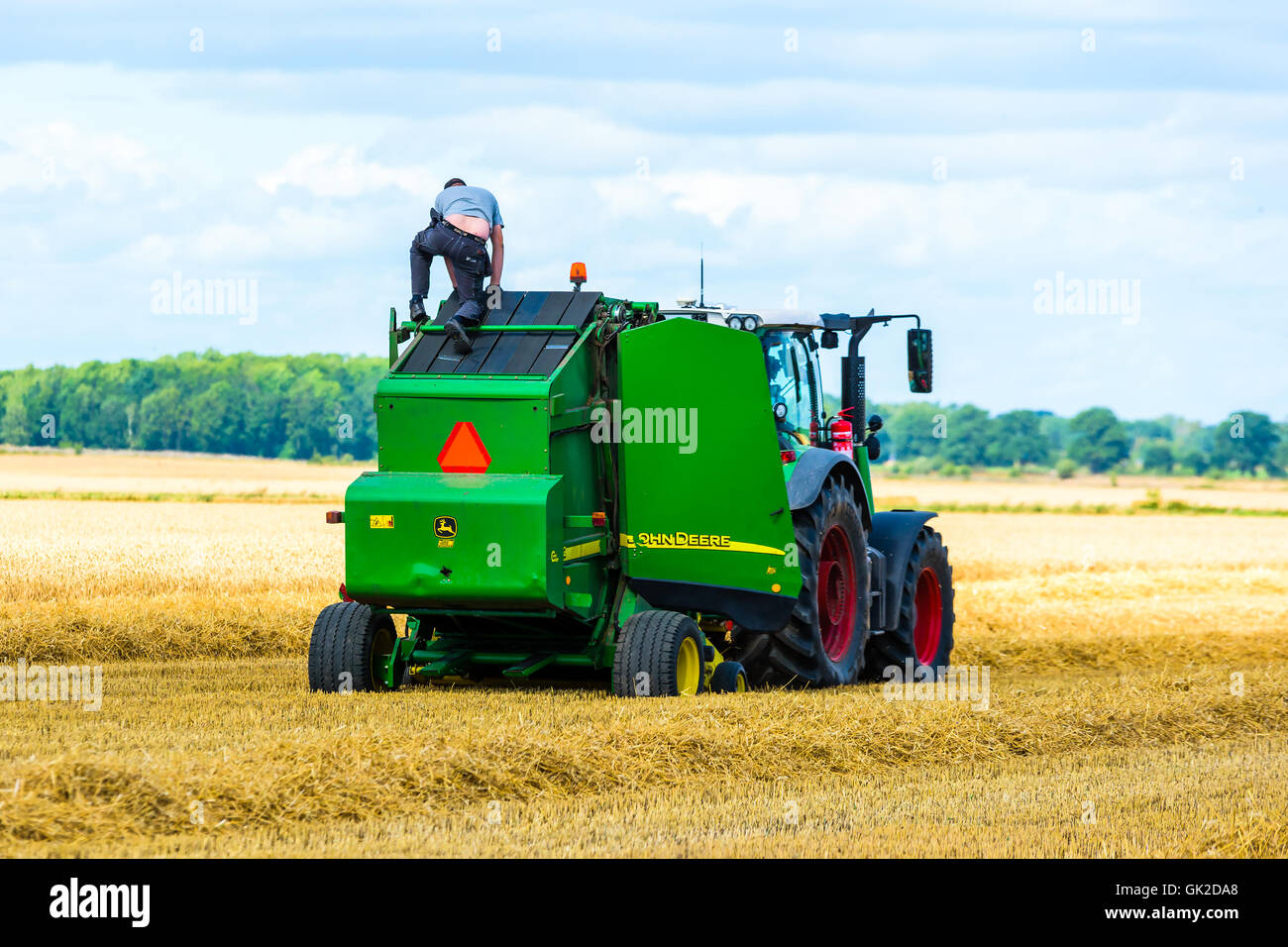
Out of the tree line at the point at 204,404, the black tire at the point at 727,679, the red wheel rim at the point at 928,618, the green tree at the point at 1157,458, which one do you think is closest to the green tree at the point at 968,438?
the green tree at the point at 1157,458

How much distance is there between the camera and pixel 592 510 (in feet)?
35.0

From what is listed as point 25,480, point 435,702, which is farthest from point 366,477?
point 25,480

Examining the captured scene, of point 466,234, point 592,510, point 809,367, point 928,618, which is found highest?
point 466,234

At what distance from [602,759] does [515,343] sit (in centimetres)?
333

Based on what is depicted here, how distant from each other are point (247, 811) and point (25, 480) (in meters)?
42.5


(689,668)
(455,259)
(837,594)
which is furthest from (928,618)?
(455,259)

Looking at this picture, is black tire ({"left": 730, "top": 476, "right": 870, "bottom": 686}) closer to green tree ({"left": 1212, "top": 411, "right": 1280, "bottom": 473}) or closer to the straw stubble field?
the straw stubble field

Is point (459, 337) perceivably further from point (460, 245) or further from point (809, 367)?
point (809, 367)

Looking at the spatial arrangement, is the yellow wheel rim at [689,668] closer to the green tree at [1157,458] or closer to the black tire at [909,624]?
the black tire at [909,624]

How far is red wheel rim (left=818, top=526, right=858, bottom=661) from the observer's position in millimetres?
11813

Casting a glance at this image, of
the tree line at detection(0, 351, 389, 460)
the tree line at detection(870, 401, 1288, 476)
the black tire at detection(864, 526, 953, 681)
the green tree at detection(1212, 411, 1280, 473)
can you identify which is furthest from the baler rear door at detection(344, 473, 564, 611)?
the green tree at detection(1212, 411, 1280, 473)

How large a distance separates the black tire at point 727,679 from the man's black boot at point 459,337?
8.72ft
